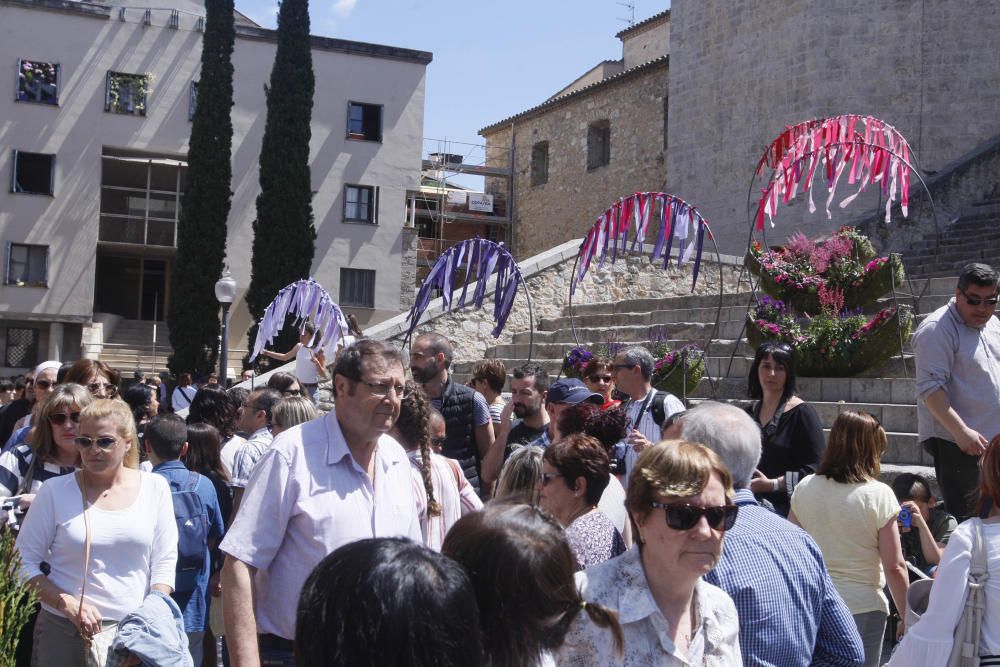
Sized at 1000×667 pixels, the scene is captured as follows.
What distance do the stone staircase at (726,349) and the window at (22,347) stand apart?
63.2ft

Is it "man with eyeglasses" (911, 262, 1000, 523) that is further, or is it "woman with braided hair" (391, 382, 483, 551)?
"man with eyeglasses" (911, 262, 1000, 523)

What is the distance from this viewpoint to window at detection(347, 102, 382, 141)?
32.4 metres

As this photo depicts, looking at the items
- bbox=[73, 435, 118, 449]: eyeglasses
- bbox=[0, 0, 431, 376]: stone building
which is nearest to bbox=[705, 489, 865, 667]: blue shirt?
bbox=[73, 435, 118, 449]: eyeglasses

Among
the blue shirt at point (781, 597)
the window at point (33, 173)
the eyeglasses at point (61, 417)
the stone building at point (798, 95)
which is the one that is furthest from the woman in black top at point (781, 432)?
the window at point (33, 173)

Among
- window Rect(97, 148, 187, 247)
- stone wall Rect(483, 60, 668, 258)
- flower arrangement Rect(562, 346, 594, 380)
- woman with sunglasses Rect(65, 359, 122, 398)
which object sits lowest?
woman with sunglasses Rect(65, 359, 122, 398)

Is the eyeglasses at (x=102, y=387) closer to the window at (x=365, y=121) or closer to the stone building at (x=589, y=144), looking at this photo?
the stone building at (x=589, y=144)

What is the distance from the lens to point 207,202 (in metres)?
28.2

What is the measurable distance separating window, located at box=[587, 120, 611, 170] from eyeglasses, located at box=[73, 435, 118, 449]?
29201 millimetres

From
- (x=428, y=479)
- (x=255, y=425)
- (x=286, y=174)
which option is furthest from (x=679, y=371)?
(x=286, y=174)

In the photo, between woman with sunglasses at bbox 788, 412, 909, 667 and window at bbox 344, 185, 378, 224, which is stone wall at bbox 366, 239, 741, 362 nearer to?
woman with sunglasses at bbox 788, 412, 909, 667

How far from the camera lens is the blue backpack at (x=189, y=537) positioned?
5148mm

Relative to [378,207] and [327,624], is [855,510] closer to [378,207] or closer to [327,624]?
[327,624]

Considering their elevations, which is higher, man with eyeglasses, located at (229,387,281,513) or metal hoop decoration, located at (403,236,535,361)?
metal hoop decoration, located at (403,236,535,361)

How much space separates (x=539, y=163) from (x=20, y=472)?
32473 millimetres
